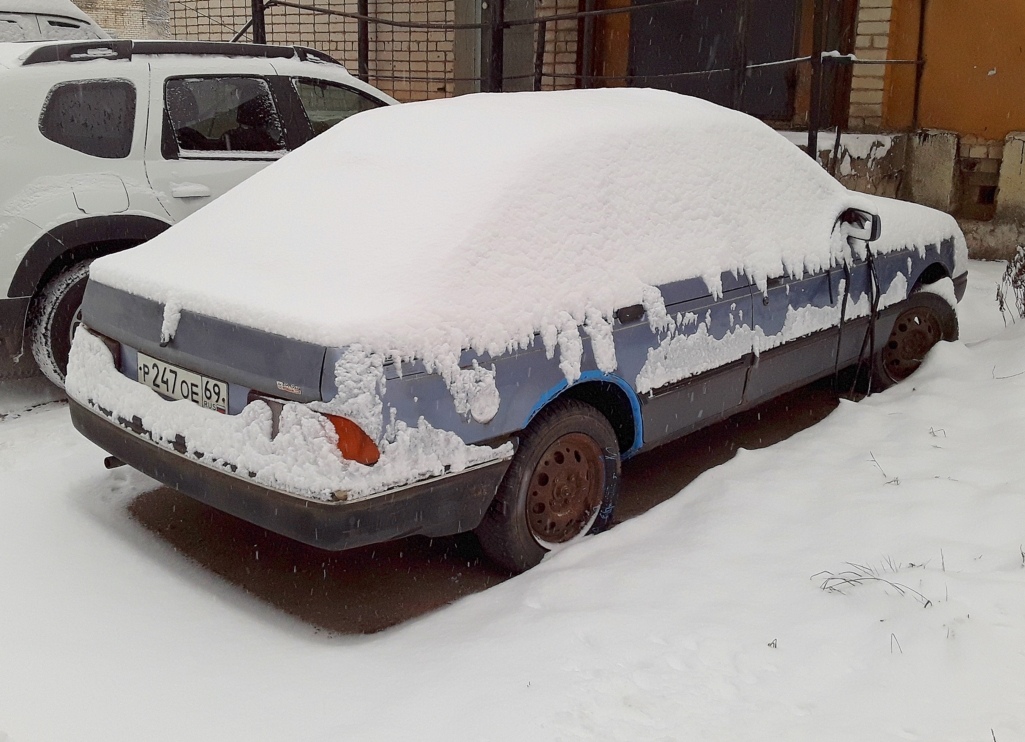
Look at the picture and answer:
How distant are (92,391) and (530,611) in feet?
5.95

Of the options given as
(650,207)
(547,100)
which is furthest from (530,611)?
(547,100)

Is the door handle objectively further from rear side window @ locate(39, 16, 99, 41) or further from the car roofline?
rear side window @ locate(39, 16, 99, 41)

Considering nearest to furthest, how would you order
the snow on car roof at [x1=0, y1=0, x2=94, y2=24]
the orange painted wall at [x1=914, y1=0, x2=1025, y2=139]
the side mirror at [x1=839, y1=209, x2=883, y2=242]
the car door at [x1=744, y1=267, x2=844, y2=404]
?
the car door at [x1=744, y1=267, x2=844, y2=404]
the side mirror at [x1=839, y1=209, x2=883, y2=242]
the snow on car roof at [x1=0, y1=0, x2=94, y2=24]
the orange painted wall at [x1=914, y1=0, x2=1025, y2=139]

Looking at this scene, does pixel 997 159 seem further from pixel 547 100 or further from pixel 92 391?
pixel 92 391

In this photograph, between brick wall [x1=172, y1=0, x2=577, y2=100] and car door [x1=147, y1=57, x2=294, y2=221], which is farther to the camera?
brick wall [x1=172, y1=0, x2=577, y2=100]

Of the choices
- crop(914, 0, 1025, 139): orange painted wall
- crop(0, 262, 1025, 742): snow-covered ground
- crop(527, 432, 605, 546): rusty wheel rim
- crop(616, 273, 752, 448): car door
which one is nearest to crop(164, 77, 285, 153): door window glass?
crop(0, 262, 1025, 742): snow-covered ground

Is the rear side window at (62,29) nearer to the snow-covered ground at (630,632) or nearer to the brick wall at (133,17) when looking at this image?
the snow-covered ground at (630,632)

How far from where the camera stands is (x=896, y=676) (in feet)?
8.93

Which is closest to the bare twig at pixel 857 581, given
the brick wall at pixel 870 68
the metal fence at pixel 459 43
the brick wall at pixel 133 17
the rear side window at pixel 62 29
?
the brick wall at pixel 870 68

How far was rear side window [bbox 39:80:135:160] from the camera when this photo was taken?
522 cm

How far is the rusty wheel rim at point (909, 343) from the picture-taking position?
5.55 meters

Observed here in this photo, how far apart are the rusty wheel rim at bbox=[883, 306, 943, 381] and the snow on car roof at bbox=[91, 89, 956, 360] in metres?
1.22

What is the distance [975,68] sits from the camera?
8.63 meters

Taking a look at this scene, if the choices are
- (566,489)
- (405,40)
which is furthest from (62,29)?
(566,489)
